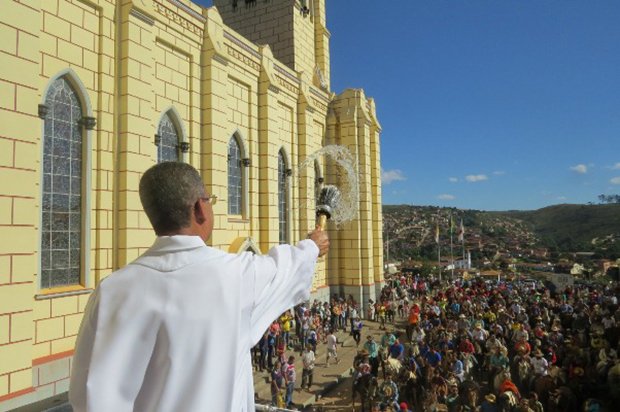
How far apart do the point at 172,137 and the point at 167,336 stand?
12342 millimetres

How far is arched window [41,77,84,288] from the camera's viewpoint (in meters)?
9.02

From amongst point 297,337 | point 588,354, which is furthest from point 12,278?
point 588,354

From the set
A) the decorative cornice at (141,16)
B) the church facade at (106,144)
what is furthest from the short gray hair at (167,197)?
the decorative cornice at (141,16)

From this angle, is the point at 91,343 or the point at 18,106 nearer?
the point at 91,343

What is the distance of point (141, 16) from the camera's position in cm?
1084

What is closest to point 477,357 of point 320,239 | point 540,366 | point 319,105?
point 540,366

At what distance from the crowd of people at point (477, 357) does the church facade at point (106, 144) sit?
4520 mm

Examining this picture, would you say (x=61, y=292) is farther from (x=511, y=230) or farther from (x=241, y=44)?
(x=511, y=230)

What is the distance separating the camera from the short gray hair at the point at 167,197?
1548 millimetres

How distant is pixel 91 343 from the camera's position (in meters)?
1.30

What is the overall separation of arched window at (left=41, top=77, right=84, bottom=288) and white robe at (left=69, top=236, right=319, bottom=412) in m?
9.11

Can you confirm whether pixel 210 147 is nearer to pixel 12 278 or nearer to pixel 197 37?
pixel 197 37

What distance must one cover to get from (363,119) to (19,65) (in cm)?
1697

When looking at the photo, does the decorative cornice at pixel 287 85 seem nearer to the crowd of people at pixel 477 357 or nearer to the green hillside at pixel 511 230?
the crowd of people at pixel 477 357
